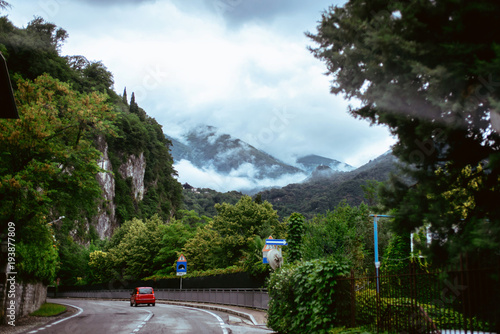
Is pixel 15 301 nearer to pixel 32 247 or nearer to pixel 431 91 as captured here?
pixel 32 247

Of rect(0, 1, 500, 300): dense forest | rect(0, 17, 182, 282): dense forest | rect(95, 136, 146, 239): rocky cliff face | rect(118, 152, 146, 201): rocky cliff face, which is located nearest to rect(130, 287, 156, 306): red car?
rect(0, 17, 182, 282): dense forest

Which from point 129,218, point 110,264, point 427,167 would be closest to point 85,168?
point 427,167

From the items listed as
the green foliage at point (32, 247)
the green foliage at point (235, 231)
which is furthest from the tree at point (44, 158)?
the green foliage at point (235, 231)

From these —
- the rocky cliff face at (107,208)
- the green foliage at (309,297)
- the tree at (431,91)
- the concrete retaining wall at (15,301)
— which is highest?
the rocky cliff face at (107,208)

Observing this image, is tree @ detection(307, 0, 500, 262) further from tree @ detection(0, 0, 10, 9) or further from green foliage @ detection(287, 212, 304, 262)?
tree @ detection(0, 0, 10, 9)

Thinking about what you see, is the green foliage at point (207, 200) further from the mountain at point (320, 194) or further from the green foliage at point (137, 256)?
the green foliage at point (137, 256)

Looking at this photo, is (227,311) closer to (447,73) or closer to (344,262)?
(344,262)

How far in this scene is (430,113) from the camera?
20.3ft

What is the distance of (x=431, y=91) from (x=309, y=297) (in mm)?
7902

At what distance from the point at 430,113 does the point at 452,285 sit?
7.95 ft

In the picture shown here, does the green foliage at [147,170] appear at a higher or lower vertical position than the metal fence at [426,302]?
higher

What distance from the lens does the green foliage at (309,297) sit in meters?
11.5

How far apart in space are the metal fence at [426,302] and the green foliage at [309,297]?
0.27 m

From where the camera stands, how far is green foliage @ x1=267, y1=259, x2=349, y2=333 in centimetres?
1146
